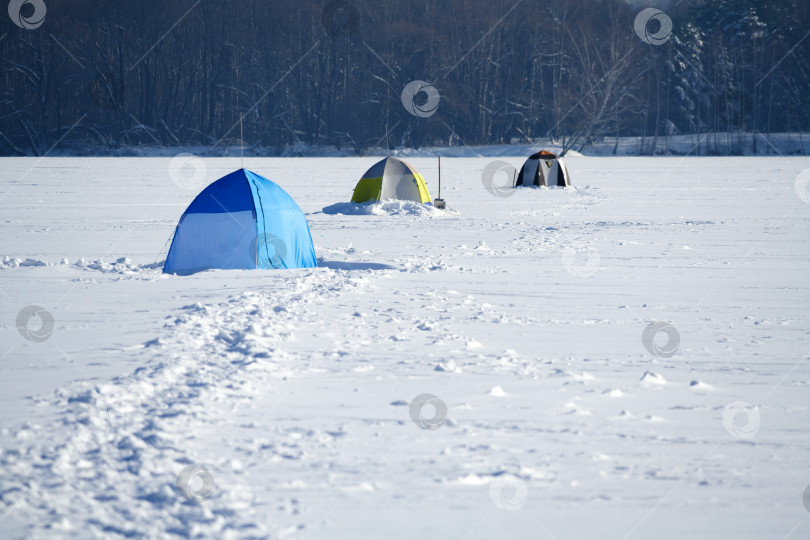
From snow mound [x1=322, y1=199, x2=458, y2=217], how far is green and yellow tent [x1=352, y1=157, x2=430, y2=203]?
28cm

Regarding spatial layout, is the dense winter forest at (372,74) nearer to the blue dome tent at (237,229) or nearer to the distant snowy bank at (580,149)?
the distant snowy bank at (580,149)

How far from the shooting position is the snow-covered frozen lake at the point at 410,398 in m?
3.74

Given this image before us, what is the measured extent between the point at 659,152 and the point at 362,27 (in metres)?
28.7

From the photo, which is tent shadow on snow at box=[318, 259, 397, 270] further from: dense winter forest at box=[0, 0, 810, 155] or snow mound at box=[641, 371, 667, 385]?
dense winter forest at box=[0, 0, 810, 155]

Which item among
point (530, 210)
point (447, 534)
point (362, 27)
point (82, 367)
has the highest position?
point (362, 27)

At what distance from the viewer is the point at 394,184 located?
63.7 ft

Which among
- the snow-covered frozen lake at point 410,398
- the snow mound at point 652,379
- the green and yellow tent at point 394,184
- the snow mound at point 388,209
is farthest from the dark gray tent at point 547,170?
the snow mound at point 652,379

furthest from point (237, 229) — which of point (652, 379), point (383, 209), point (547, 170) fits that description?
point (547, 170)

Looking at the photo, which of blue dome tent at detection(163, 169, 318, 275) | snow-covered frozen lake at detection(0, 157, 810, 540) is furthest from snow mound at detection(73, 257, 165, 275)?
blue dome tent at detection(163, 169, 318, 275)

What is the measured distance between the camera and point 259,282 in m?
9.45

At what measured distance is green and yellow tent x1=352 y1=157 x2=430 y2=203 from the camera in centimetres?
1928

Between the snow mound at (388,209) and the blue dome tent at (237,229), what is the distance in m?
8.01

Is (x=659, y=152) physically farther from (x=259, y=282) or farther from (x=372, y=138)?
(x=259, y=282)

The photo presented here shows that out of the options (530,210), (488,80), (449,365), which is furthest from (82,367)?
(488,80)
